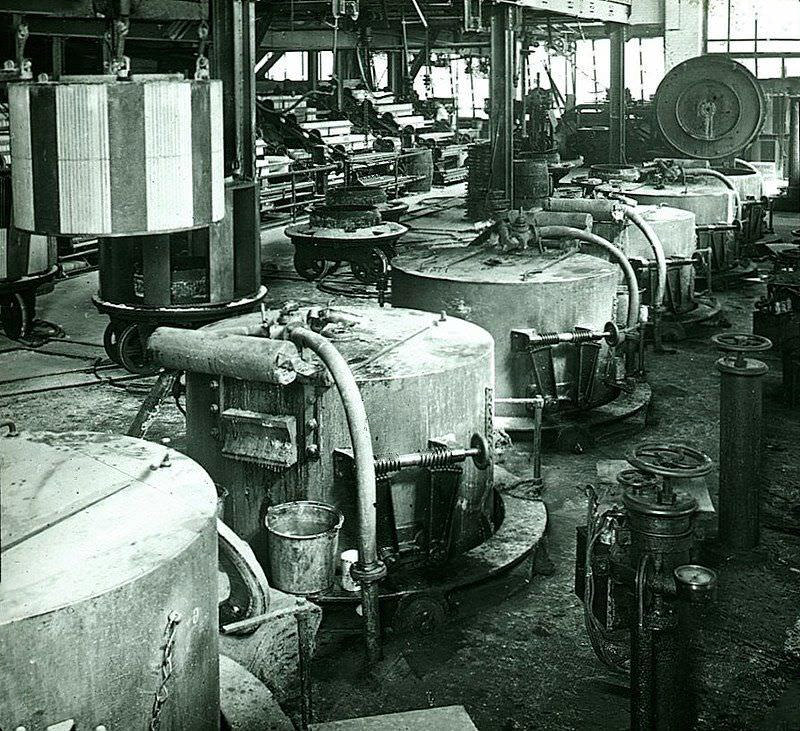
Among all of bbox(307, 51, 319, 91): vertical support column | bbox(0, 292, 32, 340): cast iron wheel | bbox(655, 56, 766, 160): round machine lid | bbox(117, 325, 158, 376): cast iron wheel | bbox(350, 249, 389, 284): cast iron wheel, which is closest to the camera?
bbox(117, 325, 158, 376): cast iron wheel

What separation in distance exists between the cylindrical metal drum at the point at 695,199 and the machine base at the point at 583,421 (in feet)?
15.2

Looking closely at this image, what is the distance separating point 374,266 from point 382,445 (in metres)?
6.81

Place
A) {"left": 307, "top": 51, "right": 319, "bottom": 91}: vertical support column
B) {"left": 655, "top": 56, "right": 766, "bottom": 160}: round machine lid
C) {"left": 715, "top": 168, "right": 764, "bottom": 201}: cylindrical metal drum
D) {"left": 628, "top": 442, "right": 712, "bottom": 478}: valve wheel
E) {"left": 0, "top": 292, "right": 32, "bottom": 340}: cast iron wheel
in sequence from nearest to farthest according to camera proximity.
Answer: {"left": 628, "top": 442, "right": 712, "bottom": 478}: valve wheel → {"left": 0, "top": 292, "right": 32, "bottom": 340}: cast iron wheel → {"left": 715, "top": 168, "right": 764, "bottom": 201}: cylindrical metal drum → {"left": 655, "top": 56, "right": 766, "bottom": 160}: round machine lid → {"left": 307, "top": 51, "right": 319, "bottom": 91}: vertical support column

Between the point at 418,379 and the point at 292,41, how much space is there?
42.5ft

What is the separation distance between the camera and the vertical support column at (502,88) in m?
12.1

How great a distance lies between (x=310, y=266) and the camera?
1220 cm

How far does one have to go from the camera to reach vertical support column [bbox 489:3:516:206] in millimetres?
12055

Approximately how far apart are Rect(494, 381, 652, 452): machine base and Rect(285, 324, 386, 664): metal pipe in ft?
8.43

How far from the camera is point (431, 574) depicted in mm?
5117

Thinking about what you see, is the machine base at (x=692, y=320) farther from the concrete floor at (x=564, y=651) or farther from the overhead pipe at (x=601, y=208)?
the concrete floor at (x=564, y=651)

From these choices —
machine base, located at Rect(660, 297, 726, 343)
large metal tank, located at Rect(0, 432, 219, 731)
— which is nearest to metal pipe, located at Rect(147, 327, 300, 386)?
large metal tank, located at Rect(0, 432, 219, 731)

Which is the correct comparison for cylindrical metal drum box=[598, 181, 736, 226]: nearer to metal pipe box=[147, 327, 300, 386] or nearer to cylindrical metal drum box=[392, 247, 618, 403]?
cylindrical metal drum box=[392, 247, 618, 403]

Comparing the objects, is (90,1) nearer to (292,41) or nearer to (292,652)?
(292,652)

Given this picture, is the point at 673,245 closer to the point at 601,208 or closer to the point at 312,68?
the point at 601,208
